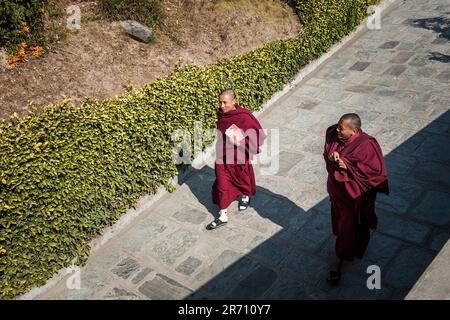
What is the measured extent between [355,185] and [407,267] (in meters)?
1.40

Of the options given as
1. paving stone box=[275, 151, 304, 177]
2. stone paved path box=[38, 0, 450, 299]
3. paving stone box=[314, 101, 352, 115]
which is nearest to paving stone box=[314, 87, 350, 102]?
stone paved path box=[38, 0, 450, 299]

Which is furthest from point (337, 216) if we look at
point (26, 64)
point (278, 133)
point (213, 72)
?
point (26, 64)

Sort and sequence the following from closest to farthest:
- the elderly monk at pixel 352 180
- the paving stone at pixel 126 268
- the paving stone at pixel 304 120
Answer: the elderly monk at pixel 352 180 < the paving stone at pixel 126 268 < the paving stone at pixel 304 120

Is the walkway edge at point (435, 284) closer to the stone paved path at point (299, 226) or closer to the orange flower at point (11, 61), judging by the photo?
the stone paved path at point (299, 226)

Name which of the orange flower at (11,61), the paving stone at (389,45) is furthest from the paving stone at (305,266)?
the paving stone at (389,45)

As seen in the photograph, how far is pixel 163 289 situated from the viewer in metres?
5.56

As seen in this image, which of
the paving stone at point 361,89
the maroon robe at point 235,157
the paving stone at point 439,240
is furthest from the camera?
the paving stone at point 361,89

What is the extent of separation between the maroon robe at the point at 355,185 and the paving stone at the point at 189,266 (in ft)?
6.56

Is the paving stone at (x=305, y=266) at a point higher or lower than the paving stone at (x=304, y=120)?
lower

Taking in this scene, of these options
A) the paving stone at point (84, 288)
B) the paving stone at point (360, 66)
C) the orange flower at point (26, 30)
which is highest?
the orange flower at point (26, 30)

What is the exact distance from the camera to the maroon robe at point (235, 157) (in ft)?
19.7

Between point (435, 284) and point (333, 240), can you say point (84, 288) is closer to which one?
point (333, 240)
